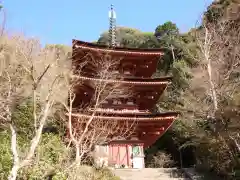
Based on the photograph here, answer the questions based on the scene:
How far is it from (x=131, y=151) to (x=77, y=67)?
5.96 meters

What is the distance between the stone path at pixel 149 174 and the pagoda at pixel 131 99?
119 cm

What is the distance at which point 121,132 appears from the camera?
14570 mm

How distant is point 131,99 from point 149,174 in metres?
4.74

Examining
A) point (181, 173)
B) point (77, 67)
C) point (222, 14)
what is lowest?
point (181, 173)

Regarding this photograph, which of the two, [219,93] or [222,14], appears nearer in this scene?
[219,93]

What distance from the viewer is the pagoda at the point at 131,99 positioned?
14.3 m

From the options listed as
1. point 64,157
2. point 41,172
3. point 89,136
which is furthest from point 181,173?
point 41,172

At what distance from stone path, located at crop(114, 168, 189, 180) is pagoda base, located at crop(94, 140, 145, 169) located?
106cm

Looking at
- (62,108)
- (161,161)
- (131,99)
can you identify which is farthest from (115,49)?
(161,161)

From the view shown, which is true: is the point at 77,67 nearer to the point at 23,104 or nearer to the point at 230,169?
the point at 23,104

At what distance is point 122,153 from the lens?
14773 millimetres

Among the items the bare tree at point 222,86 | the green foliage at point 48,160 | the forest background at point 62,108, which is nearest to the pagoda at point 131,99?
the forest background at point 62,108

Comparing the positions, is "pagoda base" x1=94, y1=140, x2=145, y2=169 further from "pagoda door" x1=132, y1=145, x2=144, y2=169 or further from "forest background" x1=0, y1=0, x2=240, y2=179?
"forest background" x1=0, y1=0, x2=240, y2=179

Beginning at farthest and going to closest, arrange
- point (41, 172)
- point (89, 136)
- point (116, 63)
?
point (116, 63) → point (89, 136) → point (41, 172)
